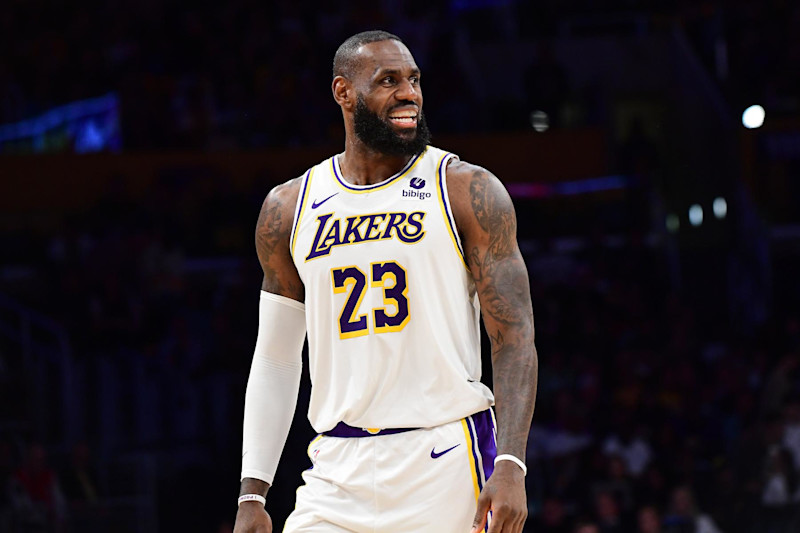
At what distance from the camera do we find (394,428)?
3750mm

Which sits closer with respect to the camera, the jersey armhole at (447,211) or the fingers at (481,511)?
the fingers at (481,511)

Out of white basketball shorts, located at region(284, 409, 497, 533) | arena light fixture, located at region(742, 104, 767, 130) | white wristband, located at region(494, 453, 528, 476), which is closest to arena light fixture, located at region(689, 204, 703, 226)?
arena light fixture, located at region(742, 104, 767, 130)

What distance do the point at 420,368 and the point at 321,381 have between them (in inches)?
13.7

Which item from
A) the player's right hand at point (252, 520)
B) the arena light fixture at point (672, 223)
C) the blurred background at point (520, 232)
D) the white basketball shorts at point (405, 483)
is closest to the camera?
the white basketball shorts at point (405, 483)

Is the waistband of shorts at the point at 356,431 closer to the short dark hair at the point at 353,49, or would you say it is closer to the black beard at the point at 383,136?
the black beard at the point at 383,136

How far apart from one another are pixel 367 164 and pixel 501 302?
68cm

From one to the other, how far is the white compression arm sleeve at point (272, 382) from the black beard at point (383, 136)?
598 millimetres

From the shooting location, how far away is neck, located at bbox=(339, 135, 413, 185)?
4027mm

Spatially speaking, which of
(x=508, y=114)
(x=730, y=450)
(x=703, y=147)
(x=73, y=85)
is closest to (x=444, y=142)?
(x=508, y=114)

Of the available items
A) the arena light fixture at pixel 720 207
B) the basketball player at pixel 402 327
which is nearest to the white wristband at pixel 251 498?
the basketball player at pixel 402 327

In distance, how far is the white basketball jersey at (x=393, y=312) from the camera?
376cm

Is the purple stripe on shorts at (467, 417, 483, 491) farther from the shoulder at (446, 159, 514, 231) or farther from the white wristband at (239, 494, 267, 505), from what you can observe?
the white wristband at (239, 494, 267, 505)

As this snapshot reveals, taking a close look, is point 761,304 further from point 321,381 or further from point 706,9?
point 321,381

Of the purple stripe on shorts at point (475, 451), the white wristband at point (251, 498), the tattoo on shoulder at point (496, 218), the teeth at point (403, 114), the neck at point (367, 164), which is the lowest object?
the white wristband at point (251, 498)
